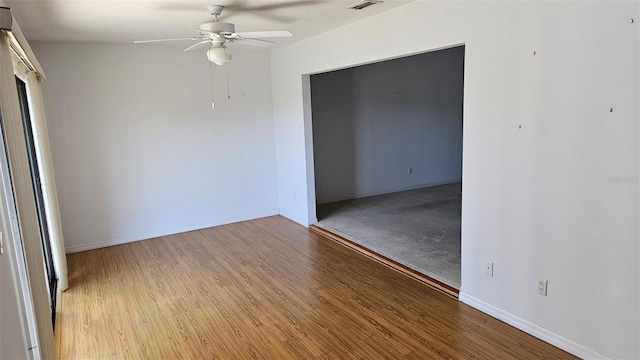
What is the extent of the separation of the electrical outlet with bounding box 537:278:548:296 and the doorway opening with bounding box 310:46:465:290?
8.14 ft

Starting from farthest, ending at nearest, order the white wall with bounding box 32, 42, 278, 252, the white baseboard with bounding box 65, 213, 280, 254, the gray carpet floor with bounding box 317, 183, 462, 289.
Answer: the white baseboard with bounding box 65, 213, 280, 254 < the white wall with bounding box 32, 42, 278, 252 < the gray carpet floor with bounding box 317, 183, 462, 289

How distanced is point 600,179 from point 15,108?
11.0 ft

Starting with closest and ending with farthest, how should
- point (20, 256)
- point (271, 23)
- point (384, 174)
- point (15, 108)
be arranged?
point (20, 256), point (15, 108), point (271, 23), point (384, 174)

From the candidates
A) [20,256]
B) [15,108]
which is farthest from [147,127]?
[20,256]

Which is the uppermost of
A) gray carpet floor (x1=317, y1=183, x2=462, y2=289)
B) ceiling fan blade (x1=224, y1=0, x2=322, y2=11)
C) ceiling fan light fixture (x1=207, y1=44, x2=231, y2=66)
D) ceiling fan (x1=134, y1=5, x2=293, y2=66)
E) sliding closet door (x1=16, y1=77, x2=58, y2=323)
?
ceiling fan blade (x1=224, y1=0, x2=322, y2=11)

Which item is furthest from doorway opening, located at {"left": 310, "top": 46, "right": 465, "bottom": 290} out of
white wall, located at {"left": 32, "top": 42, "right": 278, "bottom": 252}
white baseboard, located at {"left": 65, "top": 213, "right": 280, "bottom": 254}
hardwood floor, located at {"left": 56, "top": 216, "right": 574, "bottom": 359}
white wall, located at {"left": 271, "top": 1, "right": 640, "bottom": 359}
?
white wall, located at {"left": 271, "top": 1, "right": 640, "bottom": 359}

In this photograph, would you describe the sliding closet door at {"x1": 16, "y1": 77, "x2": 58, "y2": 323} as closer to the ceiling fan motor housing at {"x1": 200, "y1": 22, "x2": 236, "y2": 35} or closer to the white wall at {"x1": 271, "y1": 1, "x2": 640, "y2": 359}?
the ceiling fan motor housing at {"x1": 200, "y1": 22, "x2": 236, "y2": 35}

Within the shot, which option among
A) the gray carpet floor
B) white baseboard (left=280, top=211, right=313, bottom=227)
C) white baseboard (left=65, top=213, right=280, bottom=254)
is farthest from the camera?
white baseboard (left=280, top=211, right=313, bottom=227)

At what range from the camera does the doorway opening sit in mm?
6066

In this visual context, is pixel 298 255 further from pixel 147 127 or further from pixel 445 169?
pixel 445 169

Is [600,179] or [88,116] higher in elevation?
[88,116]

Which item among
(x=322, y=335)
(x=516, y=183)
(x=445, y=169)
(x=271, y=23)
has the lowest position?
(x=322, y=335)

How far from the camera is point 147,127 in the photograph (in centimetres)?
521

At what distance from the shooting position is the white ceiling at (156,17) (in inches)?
125
